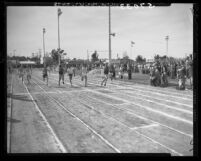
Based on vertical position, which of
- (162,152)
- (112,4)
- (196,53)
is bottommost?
(162,152)

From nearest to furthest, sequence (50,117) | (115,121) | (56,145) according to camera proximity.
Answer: (56,145)
(115,121)
(50,117)

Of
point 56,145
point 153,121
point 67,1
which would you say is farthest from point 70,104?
point 67,1

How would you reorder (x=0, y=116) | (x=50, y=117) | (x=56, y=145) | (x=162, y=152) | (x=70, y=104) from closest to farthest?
(x=0, y=116) → (x=162, y=152) → (x=56, y=145) → (x=50, y=117) → (x=70, y=104)

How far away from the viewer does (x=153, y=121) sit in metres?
8.52

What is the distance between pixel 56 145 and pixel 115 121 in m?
2.90

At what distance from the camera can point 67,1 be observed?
4914 mm

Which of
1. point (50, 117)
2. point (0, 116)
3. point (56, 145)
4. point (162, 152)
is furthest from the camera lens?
point (50, 117)

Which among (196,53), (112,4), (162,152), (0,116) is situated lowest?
(162,152)

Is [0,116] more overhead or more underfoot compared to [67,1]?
more underfoot

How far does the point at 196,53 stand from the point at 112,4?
2.14 meters

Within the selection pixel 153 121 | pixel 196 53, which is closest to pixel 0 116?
pixel 196 53

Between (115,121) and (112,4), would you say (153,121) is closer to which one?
(115,121)

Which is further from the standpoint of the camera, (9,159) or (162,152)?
(162,152)

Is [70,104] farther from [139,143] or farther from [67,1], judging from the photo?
[67,1]
